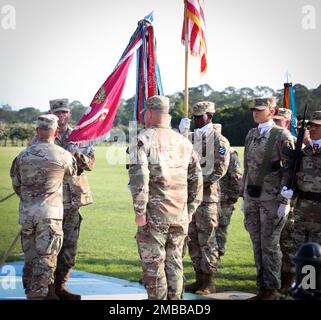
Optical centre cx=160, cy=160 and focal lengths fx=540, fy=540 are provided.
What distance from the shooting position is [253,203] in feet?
20.9

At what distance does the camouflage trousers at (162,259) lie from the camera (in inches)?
206

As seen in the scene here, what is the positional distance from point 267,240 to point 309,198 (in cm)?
71

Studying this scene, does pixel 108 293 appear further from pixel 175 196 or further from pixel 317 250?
pixel 317 250

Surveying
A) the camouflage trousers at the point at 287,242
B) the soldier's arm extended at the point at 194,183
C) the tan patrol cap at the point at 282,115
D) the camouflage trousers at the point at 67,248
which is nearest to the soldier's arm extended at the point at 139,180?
the soldier's arm extended at the point at 194,183

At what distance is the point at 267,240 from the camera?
6203mm

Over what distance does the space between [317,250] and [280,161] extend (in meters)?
3.24

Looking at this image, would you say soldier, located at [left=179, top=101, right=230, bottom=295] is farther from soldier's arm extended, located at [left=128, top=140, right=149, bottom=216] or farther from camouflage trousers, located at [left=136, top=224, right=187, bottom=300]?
soldier's arm extended, located at [left=128, top=140, right=149, bottom=216]

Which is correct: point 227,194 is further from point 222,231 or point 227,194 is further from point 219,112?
point 219,112

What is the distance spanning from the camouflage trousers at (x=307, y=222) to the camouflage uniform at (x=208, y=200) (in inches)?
48.2

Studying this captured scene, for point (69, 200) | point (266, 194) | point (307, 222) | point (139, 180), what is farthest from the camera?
point (69, 200)

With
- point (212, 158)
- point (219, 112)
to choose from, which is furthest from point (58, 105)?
point (219, 112)

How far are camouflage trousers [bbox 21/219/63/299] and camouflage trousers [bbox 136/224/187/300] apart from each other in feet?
3.03

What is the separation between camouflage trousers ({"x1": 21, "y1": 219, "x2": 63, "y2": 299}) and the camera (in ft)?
18.0

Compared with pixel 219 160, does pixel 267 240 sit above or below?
below
